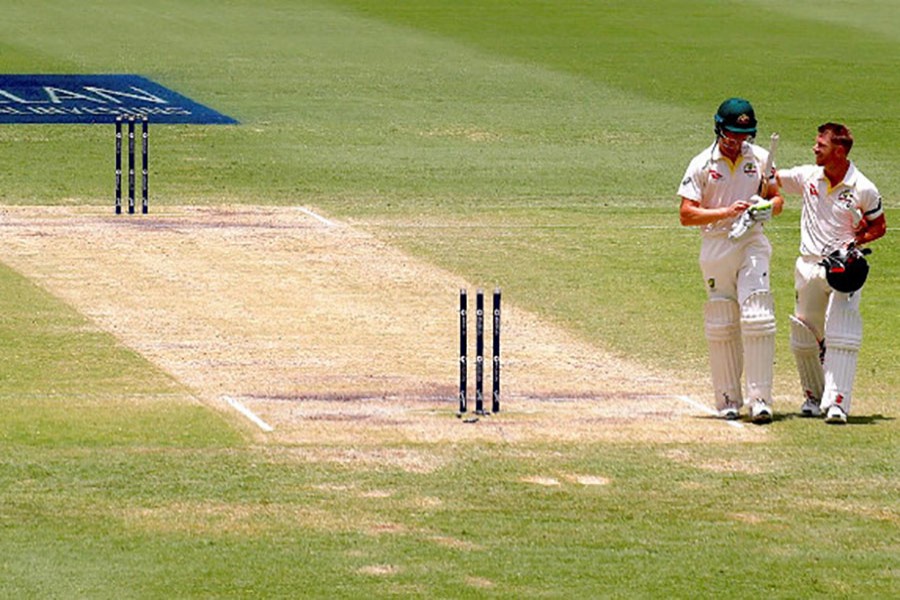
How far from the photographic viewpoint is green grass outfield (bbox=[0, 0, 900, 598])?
1073 cm

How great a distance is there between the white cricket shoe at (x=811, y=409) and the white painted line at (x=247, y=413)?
3235 mm

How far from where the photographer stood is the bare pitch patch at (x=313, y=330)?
13.8m

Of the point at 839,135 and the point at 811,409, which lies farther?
the point at 811,409

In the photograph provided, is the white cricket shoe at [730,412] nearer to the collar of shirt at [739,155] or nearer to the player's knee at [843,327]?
the player's knee at [843,327]

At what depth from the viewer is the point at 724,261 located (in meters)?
13.8

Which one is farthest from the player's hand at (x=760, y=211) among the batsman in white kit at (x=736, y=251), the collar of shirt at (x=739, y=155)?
the collar of shirt at (x=739, y=155)

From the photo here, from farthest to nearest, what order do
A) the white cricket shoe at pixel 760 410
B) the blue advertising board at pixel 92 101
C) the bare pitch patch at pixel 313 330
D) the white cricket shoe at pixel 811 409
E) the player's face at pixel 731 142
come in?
the blue advertising board at pixel 92 101 < the white cricket shoe at pixel 811 409 < the bare pitch patch at pixel 313 330 < the white cricket shoe at pixel 760 410 < the player's face at pixel 731 142

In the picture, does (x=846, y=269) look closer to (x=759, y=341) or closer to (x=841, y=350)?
(x=841, y=350)

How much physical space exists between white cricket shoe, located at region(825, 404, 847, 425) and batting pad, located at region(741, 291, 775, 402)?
1.22 ft

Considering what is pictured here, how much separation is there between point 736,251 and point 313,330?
4296 millimetres

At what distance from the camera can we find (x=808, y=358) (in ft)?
46.0

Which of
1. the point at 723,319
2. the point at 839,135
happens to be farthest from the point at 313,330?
the point at 839,135

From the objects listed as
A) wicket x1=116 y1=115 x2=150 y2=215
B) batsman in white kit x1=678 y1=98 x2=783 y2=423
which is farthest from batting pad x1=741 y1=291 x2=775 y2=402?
wicket x1=116 y1=115 x2=150 y2=215

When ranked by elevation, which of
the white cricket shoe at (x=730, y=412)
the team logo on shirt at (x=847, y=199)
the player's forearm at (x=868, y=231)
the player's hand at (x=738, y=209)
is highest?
the team logo on shirt at (x=847, y=199)
